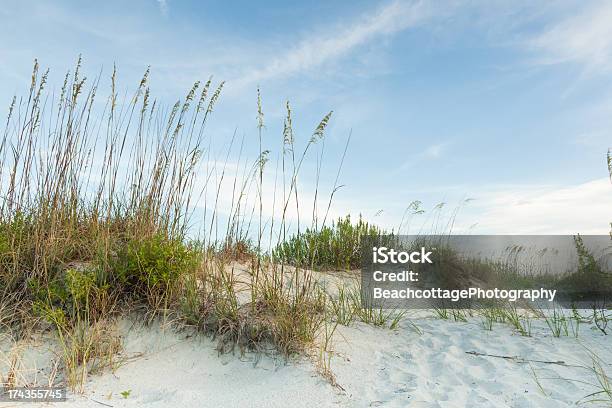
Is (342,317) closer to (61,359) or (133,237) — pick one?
(133,237)

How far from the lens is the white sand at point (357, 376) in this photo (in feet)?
11.8

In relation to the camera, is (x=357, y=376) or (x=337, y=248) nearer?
(x=357, y=376)

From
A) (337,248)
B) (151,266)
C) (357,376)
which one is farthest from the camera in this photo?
(337,248)

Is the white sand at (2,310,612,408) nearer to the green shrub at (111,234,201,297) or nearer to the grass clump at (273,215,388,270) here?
the green shrub at (111,234,201,297)

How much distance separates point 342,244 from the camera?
822cm

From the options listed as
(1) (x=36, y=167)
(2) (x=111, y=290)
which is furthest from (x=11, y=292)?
(1) (x=36, y=167)

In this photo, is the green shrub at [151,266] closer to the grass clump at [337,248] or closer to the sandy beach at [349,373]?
the sandy beach at [349,373]

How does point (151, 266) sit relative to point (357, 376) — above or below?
above

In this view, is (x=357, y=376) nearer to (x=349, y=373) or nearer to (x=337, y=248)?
(x=349, y=373)

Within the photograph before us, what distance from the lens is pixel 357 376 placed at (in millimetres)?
3965

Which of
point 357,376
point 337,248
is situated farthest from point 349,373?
point 337,248

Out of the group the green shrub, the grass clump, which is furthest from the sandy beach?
the grass clump

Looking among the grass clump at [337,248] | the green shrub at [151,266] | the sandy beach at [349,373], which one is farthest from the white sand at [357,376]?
the grass clump at [337,248]

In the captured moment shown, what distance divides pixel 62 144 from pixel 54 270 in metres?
1.26
